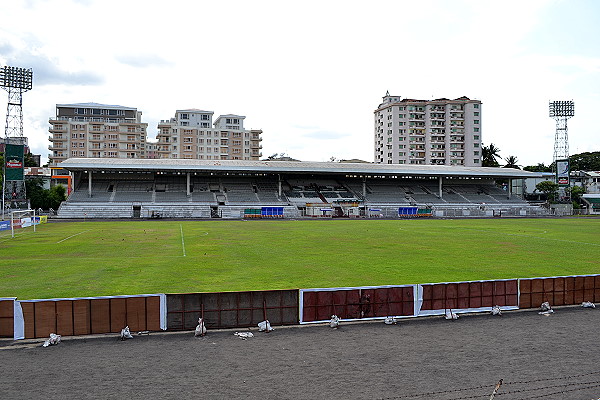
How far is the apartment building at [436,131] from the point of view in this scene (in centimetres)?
15800

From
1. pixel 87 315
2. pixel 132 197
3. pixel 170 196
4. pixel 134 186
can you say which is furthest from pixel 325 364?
pixel 134 186

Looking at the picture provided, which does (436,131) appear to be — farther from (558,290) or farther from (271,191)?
(558,290)

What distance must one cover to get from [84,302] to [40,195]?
312 feet

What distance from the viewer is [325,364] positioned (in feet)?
46.1

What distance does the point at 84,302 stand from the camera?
16594mm

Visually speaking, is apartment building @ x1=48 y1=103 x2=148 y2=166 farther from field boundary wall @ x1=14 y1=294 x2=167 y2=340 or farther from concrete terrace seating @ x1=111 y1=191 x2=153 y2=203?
field boundary wall @ x1=14 y1=294 x2=167 y2=340

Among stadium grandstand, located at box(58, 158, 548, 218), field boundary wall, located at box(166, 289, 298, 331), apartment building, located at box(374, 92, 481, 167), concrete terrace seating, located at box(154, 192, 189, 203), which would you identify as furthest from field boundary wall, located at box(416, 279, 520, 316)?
apartment building, located at box(374, 92, 481, 167)

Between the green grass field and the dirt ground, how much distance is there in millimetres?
6215

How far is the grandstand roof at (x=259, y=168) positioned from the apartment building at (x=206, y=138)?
50.9 m

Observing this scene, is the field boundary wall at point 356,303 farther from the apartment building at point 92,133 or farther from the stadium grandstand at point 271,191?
the apartment building at point 92,133

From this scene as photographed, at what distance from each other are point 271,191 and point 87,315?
8589 centimetres

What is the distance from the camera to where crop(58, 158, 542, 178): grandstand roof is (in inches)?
3520

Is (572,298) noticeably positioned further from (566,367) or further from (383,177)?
(383,177)

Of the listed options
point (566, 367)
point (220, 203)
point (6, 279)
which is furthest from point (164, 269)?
point (220, 203)
